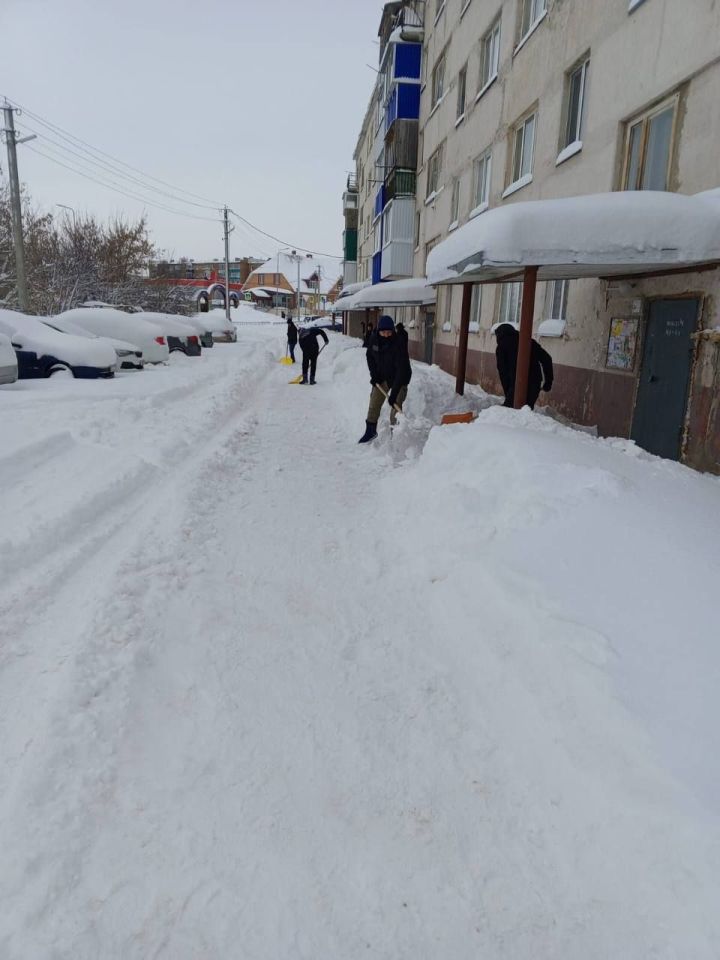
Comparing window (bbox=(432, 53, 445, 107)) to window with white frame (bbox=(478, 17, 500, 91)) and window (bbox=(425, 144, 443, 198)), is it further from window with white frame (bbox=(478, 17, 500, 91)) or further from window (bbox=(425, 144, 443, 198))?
window with white frame (bbox=(478, 17, 500, 91))

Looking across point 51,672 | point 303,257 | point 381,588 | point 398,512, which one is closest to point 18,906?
point 51,672

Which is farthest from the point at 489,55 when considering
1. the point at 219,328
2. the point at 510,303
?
the point at 219,328

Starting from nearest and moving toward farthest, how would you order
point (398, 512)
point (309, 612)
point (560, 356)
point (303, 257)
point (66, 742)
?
point (66, 742) → point (309, 612) → point (398, 512) → point (560, 356) → point (303, 257)

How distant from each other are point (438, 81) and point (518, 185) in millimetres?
9727

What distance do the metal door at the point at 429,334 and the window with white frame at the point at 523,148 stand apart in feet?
22.2

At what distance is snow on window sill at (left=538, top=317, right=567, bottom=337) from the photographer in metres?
9.20

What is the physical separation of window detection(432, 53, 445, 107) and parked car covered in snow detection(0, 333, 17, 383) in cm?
1430

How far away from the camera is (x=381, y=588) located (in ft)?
12.6

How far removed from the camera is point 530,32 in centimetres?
1070

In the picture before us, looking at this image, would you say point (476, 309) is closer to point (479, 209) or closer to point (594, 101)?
point (479, 209)

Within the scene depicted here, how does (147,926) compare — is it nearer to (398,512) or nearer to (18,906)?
(18,906)

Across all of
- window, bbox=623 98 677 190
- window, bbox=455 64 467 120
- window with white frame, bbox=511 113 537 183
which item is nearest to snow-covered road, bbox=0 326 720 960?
window, bbox=623 98 677 190

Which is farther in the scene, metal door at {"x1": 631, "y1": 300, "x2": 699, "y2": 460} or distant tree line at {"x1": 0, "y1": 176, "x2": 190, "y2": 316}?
distant tree line at {"x1": 0, "y1": 176, "x2": 190, "y2": 316}

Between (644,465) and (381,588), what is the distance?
2174mm
